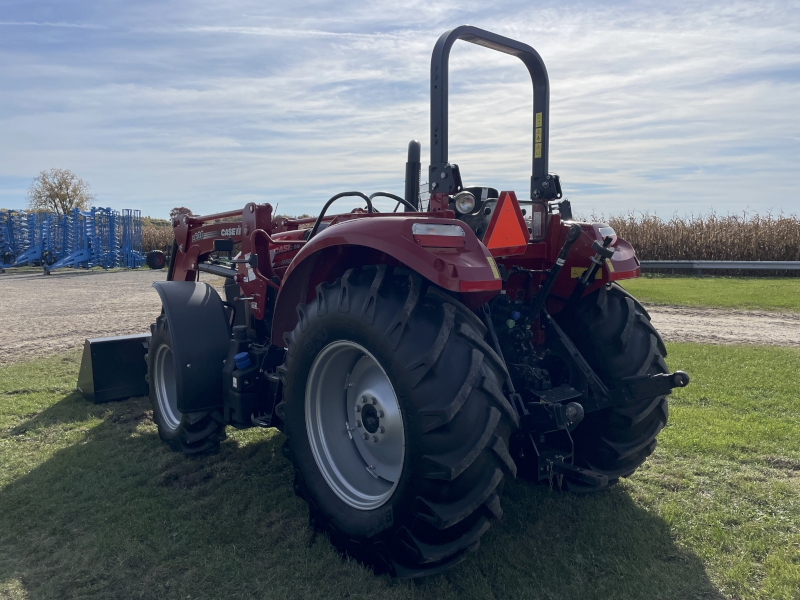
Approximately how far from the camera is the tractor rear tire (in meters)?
4.00

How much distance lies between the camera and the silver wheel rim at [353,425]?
2.79 meters

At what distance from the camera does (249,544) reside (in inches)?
117

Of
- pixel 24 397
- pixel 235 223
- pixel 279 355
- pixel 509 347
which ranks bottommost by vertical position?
pixel 24 397

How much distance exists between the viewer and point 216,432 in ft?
13.3

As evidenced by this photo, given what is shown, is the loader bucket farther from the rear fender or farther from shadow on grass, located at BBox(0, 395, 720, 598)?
the rear fender

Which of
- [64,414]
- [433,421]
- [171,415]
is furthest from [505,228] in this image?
[64,414]

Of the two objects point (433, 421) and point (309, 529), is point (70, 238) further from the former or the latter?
point (433, 421)

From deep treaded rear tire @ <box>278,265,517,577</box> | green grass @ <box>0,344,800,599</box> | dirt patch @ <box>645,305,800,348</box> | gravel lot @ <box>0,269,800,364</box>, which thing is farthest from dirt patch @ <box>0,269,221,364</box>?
dirt patch @ <box>645,305,800,348</box>

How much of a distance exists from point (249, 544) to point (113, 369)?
9.75ft

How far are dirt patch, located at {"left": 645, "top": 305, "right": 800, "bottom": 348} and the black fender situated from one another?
650 cm

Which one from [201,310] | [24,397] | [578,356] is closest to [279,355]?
[201,310]

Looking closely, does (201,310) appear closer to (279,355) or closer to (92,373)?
(279,355)

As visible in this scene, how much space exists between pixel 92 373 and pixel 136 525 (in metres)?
2.44

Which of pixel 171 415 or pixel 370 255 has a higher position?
pixel 370 255
